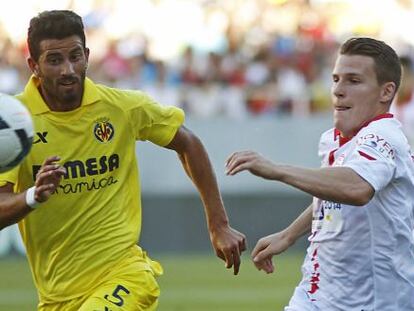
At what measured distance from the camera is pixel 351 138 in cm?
645

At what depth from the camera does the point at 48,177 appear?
240 inches

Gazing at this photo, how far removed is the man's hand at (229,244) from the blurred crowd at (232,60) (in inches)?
452

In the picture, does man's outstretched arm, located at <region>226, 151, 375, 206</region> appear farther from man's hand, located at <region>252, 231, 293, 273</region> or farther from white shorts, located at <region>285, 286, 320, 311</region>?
man's hand, located at <region>252, 231, 293, 273</region>

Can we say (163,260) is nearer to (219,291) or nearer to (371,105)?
(219,291)

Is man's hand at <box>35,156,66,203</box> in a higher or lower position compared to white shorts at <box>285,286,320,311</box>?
higher

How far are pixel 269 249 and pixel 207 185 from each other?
28.1 inches

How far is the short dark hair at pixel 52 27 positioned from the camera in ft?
22.7

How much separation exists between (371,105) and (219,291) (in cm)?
876

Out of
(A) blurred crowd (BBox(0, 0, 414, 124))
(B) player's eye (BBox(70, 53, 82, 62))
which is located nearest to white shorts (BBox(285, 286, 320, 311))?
(B) player's eye (BBox(70, 53, 82, 62))

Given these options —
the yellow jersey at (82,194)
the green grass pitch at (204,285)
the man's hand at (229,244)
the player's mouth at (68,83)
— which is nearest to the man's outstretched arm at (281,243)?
the man's hand at (229,244)

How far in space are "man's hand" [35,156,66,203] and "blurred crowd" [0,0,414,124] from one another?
1286cm

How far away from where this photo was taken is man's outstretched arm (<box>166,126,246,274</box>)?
739 cm

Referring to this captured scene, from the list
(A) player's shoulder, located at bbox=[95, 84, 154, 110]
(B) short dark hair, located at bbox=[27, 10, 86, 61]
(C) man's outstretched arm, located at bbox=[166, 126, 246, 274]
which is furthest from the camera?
(C) man's outstretched arm, located at bbox=[166, 126, 246, 274]

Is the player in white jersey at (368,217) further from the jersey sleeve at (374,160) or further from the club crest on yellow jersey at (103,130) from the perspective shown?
the club crest on yellow jersey at (103,130)
